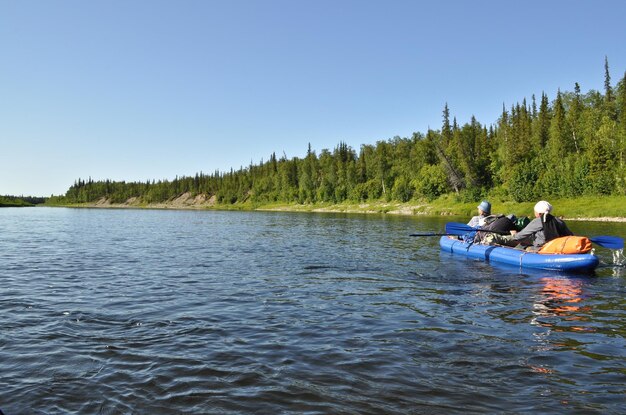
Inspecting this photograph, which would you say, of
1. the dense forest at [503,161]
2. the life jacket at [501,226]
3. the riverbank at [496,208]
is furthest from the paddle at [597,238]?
the dense forest at [503,161]

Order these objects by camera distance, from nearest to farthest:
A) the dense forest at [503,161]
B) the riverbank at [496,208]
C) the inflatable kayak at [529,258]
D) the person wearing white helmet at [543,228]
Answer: the inflatable kayak at [529,258] → the person wearing white helmet at [543,228] → the riverbank at [496,208] → the dense forest at [503,161]

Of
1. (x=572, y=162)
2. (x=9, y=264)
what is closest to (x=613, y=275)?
(x=9, y=264)

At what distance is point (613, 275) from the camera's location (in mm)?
18594

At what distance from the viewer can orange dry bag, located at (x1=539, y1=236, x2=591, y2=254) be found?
18484 millimetres

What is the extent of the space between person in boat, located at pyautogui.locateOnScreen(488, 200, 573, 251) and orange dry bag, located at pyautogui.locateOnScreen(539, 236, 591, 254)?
569mm

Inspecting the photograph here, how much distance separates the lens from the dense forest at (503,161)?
81.7 m

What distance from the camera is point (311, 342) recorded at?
9664mm

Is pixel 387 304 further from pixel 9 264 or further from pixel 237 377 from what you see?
pixel 9 264

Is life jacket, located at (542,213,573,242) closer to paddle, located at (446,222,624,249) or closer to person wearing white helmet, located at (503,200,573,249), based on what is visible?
person wearing white helmet, located at (503,200,573,249)

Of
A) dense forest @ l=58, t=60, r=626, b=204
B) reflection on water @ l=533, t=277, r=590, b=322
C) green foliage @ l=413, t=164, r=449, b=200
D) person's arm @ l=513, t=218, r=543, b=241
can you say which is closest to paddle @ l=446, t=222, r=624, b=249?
person's arm @ l=513, t=218, r=543, b=241

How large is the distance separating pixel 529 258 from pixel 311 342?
13.9 meters

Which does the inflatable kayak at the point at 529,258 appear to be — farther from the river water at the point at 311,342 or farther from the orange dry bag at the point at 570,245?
the river water at the point at 311,342

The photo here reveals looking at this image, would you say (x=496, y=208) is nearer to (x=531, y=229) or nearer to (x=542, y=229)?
(x=531, y=229)

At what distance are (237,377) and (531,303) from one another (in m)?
9.88
